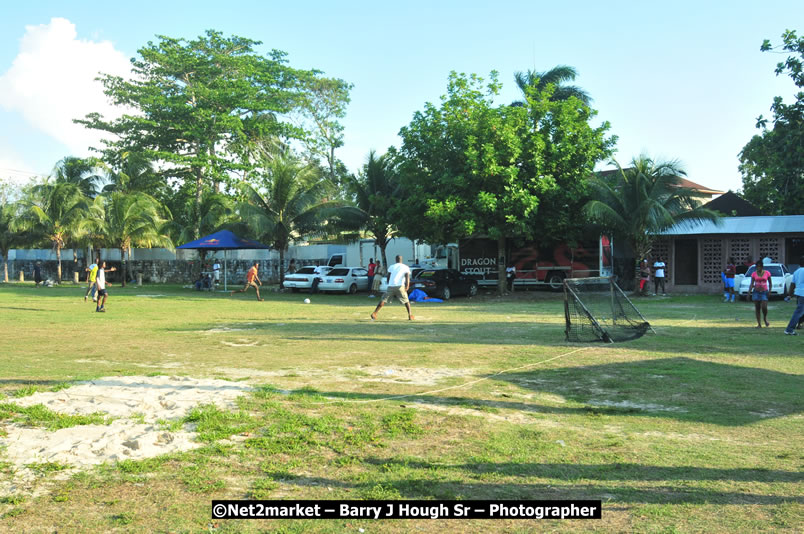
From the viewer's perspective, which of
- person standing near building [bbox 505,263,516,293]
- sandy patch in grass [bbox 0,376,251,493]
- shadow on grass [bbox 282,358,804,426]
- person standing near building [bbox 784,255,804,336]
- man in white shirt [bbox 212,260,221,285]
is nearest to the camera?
sandy patch in grass [bbox 0,376,251,493]

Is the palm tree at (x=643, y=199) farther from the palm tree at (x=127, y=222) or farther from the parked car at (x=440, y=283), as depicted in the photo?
the palm tree at (x=127, y=222)

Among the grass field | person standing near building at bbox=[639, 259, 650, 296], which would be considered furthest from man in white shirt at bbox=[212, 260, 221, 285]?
the grass field

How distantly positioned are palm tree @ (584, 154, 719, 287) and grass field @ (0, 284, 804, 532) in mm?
13870

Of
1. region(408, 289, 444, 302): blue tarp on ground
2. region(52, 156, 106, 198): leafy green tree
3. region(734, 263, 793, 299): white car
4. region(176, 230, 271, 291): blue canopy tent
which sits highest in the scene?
region(52, 156, 106, 198): leafy green tree

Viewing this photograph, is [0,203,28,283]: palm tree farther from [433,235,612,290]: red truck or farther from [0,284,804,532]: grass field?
[0,284,804,532]: grass field

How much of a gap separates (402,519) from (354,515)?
1.00 ft

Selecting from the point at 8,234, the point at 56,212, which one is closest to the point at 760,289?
the point at 56,212

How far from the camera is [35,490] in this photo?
4480 millimetres

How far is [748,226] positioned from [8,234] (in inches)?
1712

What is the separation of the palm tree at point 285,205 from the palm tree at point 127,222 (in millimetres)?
6854

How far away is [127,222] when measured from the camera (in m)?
36.5

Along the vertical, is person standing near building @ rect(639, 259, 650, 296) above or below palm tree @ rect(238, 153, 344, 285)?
below

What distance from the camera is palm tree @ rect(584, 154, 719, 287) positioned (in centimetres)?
2653

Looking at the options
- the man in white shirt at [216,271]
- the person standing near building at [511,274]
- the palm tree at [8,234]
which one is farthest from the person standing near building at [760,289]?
the palm tree at [8,234]
